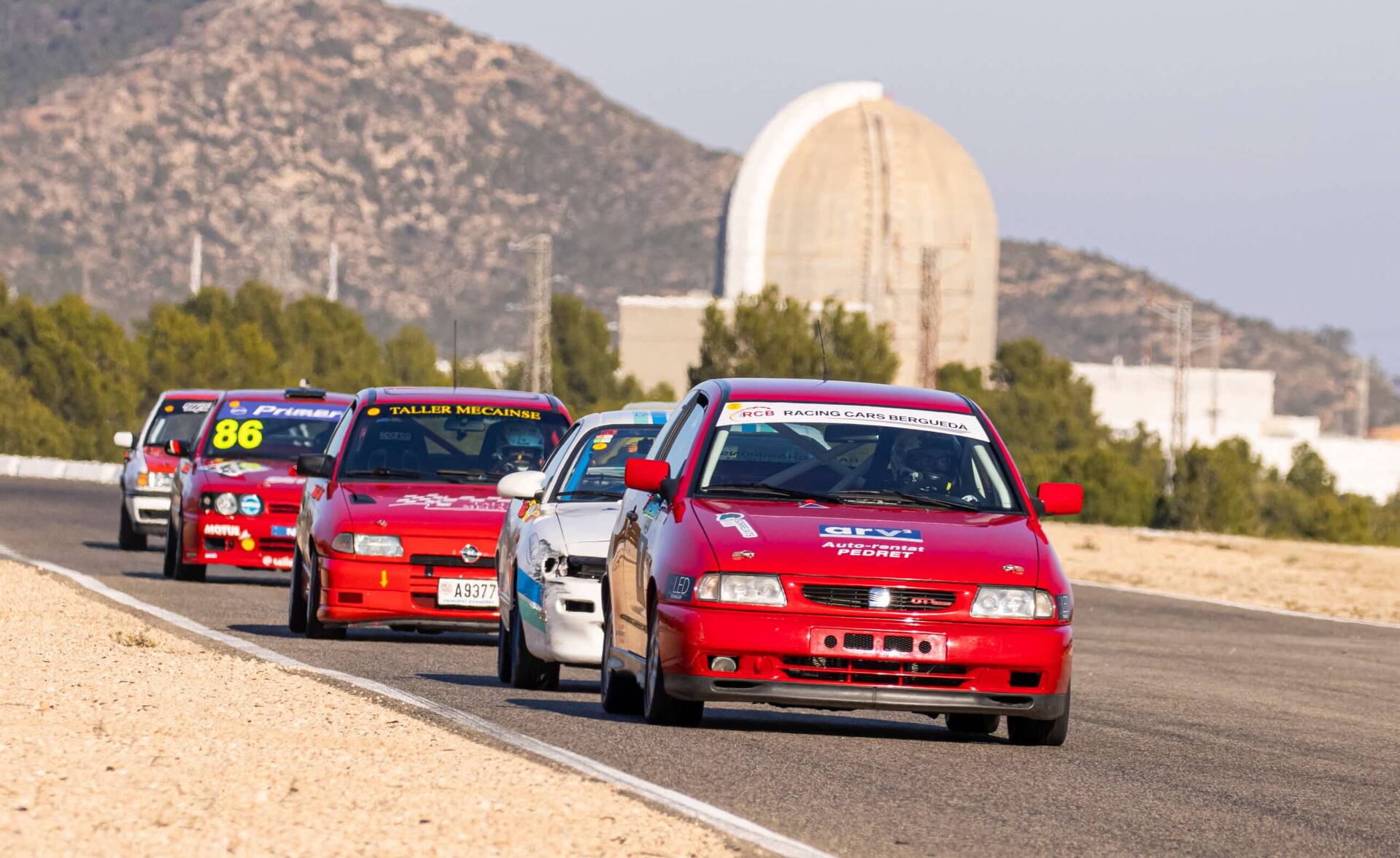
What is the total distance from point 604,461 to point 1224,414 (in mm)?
115422

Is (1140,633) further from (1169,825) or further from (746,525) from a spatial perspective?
(1169,825)

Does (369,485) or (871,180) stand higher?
(871,180)

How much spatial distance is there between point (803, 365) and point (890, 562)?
66.6m

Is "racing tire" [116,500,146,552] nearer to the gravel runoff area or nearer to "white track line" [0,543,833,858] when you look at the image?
"white track line" [0,543,833,858]

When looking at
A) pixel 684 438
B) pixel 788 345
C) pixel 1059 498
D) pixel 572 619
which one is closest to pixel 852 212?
pixel 788 345

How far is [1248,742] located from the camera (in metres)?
12.6

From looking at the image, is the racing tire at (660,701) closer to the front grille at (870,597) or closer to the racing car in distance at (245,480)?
the front grille at (870,597)

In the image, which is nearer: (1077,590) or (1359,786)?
(1359,786)

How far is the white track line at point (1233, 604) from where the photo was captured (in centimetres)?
2788

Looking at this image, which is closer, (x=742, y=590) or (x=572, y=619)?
(x=742, y=590)

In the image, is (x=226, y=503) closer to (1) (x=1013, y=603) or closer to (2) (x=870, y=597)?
(2) (x=870, y=597)

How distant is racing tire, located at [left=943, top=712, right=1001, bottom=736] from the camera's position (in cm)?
1200

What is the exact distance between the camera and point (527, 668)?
13734 millimetres

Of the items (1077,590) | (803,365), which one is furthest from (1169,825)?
(803,365)
